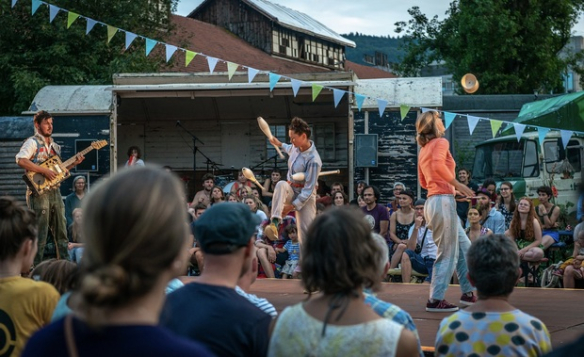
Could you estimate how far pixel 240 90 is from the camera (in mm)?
18781

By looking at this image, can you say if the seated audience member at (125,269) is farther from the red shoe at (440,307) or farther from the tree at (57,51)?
the tree at (57,51)

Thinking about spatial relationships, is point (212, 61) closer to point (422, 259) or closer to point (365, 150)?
point (422, 259)

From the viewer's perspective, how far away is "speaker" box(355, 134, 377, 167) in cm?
1847

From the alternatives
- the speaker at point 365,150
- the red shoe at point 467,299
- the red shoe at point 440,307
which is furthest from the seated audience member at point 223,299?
the speaker at point 365,150

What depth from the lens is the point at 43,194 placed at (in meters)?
11.1

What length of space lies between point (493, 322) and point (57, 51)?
20349 mm

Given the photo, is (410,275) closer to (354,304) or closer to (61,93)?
(354,304)

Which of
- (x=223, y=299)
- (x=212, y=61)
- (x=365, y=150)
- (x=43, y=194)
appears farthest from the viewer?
(x=365, y=150)

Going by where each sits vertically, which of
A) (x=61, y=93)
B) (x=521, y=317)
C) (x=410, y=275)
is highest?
(x=61, y=93)

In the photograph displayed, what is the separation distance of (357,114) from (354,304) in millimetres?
15697

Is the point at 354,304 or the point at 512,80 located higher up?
the point at 512,80

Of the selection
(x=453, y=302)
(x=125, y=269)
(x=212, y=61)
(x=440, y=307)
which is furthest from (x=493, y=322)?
(x=212, y=61)

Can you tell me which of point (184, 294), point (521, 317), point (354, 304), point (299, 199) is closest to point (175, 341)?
point (354, 304)

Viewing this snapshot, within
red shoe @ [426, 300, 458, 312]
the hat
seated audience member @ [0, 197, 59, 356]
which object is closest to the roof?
red shoe @ [426, 300, 458, 312]
